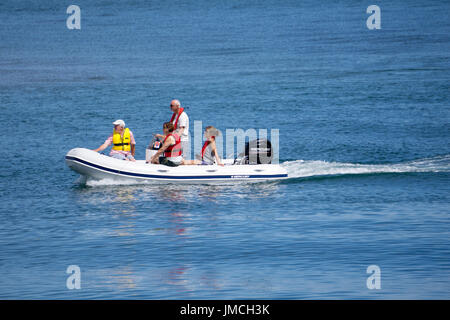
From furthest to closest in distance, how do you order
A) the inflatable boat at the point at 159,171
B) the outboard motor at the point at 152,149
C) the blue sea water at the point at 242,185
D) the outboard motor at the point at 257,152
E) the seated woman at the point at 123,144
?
the outboard motor at the point at 257,152, the outboard motor at the point at 152,149, the seated woman at the point at 123,144, the inflatable boat at the point at 159,171, the blue sea water at the point at 242,185

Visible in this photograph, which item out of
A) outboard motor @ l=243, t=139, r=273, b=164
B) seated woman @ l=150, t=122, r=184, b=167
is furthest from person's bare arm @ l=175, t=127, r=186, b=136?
outboard motor @ l=243, t=139, r=273, b=164

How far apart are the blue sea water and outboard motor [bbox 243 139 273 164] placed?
2.29ft

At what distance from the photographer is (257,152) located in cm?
1947

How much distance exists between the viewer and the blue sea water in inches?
510

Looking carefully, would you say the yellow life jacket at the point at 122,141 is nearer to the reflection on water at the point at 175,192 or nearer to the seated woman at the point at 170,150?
the seated woman at the point at 170,150

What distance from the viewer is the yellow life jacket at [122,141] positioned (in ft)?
63.1

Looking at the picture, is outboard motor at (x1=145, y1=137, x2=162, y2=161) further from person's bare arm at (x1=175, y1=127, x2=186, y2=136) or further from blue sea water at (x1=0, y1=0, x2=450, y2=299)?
person's bare arm at (x1=175, y1=127, x2=186, y2=136)

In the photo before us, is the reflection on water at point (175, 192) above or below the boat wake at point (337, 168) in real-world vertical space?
below

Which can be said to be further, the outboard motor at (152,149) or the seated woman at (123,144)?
the outboard motor at (152,149)

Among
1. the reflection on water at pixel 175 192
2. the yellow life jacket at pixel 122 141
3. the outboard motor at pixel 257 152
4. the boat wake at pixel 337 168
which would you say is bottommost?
the reflection on water at pixel 175 192

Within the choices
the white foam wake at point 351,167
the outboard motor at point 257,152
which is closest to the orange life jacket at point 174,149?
the outboard motor at point 257,152

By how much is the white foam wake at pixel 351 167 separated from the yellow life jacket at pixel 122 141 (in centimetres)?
403

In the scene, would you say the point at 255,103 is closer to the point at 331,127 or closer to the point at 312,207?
the point at 331,127
